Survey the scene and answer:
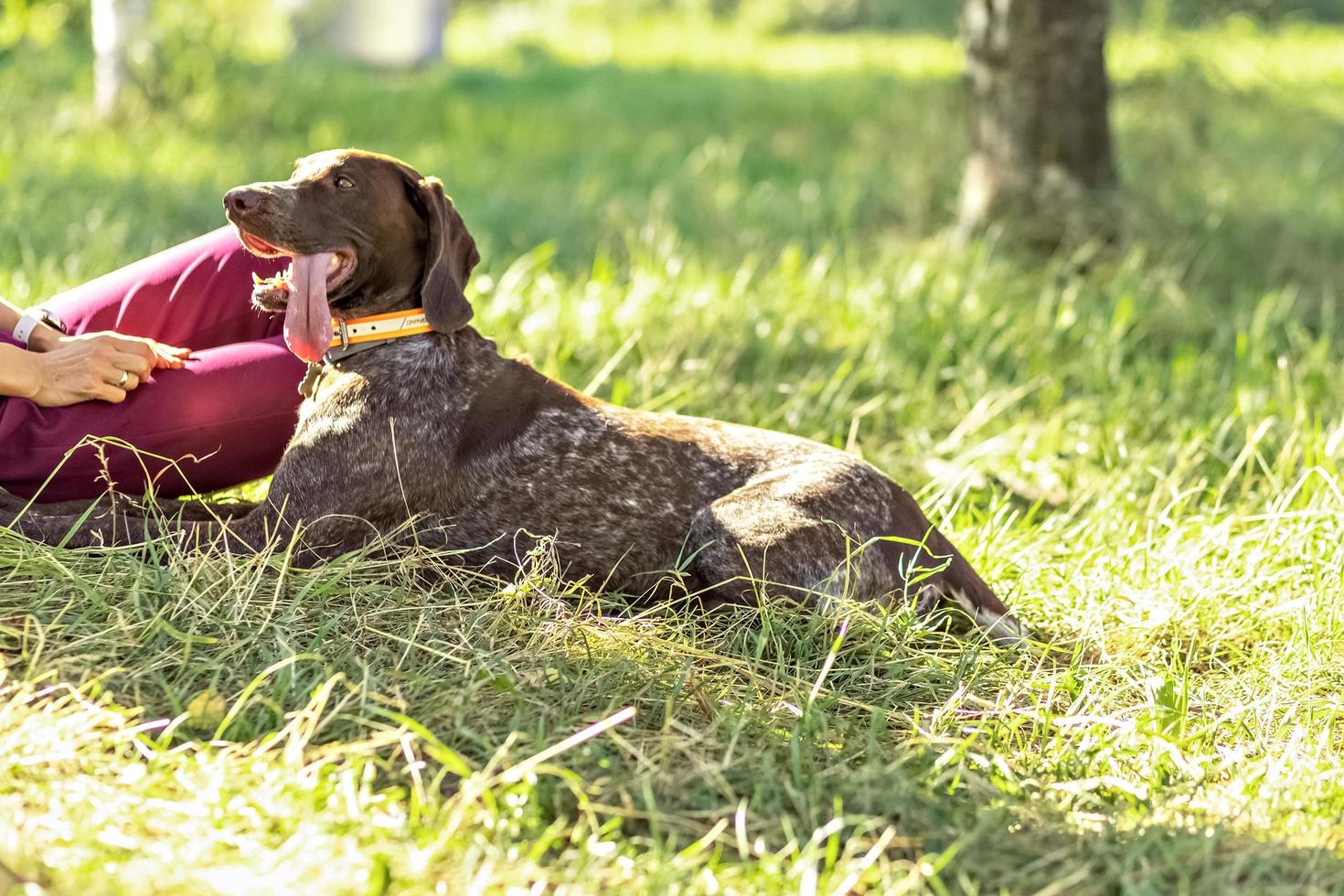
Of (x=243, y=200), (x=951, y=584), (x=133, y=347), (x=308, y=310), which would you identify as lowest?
(x=951, y=584)

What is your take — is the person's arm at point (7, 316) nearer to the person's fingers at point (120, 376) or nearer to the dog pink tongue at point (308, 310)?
the person's fingers at point (120, 376)

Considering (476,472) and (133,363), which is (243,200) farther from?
(476,472)

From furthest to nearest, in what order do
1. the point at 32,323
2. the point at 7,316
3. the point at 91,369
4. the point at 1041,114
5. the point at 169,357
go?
the point at 1041,114, the point at 7,316, the point at 32,323, the point at 169,357, the point at 91,369

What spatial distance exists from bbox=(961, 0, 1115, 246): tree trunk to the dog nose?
4.94m

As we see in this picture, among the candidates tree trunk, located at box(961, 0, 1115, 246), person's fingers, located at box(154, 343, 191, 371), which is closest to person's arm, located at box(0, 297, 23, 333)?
person's fingers, located at box(154, 343, 191, 371)

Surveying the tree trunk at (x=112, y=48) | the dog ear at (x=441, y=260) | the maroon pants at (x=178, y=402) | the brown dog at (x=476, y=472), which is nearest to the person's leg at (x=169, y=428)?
the maroon pants at (x=178, y=402)

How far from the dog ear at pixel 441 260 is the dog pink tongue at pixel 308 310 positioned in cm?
26

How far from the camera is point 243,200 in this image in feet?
11.1

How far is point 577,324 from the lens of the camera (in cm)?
563

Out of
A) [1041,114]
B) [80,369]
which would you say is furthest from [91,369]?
[1041,114]

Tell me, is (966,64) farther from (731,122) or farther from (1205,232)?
(731,122)

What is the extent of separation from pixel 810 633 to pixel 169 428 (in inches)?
69.9

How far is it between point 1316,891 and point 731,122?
11002mm

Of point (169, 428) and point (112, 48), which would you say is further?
point (112, 48)
